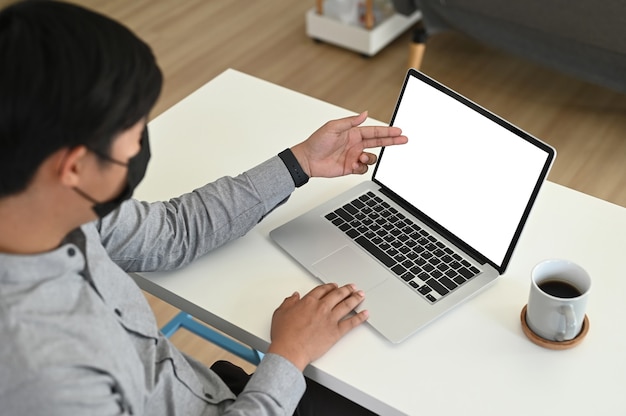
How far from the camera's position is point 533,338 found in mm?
1014

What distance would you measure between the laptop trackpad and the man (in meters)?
0.04

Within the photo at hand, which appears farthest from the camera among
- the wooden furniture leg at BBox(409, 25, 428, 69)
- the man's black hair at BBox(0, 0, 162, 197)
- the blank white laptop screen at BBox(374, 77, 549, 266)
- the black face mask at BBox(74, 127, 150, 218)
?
the wooden furniture leg at BBox(409, 25, 428, 69)

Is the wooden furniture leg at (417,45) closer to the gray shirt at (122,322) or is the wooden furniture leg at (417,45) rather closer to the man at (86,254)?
the gray shirt at (122,322)

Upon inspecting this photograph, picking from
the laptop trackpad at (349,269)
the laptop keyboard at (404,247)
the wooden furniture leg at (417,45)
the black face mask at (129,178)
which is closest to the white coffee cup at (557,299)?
the laptop keyboard at (404,247)

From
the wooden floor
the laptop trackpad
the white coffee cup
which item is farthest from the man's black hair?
the wooden floor

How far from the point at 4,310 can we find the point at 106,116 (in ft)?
0.76

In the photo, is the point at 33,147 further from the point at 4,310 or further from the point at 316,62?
the point at 316,62

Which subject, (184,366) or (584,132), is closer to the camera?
(184,366)

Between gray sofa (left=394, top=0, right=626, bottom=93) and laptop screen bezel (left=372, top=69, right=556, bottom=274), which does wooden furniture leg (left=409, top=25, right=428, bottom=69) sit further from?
laptop screen bezel (left=372, top=69, right=556, bottom=274)

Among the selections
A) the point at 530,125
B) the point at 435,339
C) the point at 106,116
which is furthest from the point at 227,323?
the point at 530,125

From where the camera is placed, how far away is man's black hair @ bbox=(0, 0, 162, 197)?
28.6 inches

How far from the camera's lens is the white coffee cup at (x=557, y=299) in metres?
0.97

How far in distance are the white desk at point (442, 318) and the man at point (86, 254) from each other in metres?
0.06

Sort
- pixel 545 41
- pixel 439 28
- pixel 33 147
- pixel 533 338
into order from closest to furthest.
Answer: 1. pixel 33 147
2. pixel 533 338
3. pixel 545 41
4. pixel 439 28
